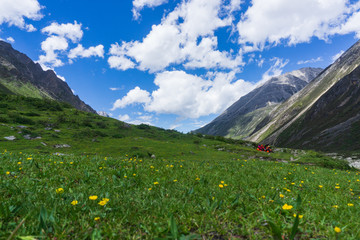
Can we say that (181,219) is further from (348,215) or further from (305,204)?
(348,215)

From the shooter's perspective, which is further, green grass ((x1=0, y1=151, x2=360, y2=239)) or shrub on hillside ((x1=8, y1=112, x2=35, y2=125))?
shrub on hillside ((x1=8, y1=112, x2=35, y2=125))

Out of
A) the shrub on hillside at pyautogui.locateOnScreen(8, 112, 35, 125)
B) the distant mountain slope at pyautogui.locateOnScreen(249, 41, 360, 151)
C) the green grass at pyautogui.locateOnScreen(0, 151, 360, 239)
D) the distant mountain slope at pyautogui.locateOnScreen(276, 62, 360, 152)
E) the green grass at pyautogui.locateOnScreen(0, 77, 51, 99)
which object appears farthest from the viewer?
the green grass at pyautogui.locateOnScreen(0, 77, 51, 99)

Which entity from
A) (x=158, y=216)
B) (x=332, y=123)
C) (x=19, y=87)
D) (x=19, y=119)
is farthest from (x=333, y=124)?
(x=19, y=87)

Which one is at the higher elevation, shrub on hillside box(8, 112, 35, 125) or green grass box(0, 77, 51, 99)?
green grass box(0, 77, 51, 99)

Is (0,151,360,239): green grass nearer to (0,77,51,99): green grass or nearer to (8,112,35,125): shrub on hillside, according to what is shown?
(8,112,35,125): shrub on hillside

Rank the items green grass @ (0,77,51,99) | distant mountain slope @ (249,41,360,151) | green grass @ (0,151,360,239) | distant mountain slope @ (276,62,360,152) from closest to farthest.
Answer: green grass @ (0,151,360,239), distant mountain slope @ (276,62,360,152), distant mountain slope @ (249,41,360,151), green grass @ (0,77,51,99)

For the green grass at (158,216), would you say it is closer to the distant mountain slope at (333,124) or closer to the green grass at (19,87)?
the distant mountain slope at (333,124)

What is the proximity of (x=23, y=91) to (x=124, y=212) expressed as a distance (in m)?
232

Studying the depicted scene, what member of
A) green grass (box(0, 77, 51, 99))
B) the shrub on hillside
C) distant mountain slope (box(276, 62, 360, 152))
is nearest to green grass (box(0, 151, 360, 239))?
the shrub on hillside

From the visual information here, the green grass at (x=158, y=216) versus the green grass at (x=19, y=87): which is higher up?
the green grass at (x=19, y=87)

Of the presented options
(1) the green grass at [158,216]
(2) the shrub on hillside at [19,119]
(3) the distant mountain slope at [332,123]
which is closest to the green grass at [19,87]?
(2) the shrub on hillside at [19,119]

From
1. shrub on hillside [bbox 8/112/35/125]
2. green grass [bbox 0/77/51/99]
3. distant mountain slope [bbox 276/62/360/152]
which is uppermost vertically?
green grass [bbox 0/77/51/99]

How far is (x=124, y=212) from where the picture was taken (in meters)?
3.81

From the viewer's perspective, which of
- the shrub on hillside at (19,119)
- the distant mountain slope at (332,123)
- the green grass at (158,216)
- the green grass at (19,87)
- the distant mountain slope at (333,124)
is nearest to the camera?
the green grass at (158,216)
